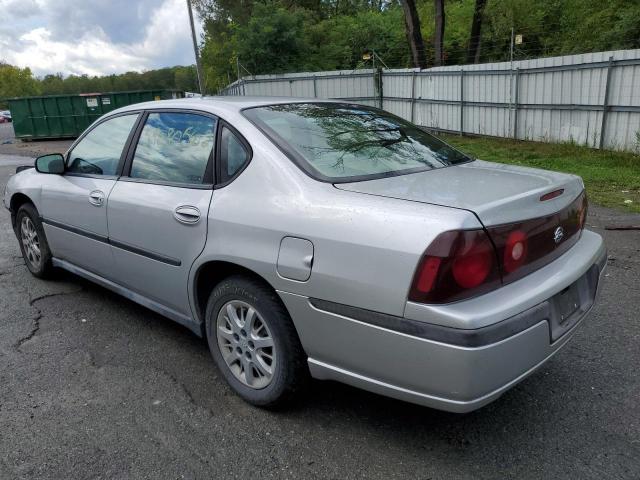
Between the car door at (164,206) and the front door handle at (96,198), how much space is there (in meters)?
0.13

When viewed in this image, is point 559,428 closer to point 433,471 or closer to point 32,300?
point 433,471

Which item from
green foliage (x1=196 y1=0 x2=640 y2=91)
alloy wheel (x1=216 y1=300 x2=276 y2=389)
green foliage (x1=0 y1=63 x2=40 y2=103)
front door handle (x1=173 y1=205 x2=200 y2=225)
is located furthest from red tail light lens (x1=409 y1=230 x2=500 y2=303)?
green foliage (x1=0 y1=63 x2=40 y2=103)

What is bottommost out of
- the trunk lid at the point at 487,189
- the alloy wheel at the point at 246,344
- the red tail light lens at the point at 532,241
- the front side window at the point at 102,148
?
the alloy wheel at the point at 246,344

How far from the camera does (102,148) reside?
3977 millimetres

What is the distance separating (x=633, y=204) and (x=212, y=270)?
6020mm

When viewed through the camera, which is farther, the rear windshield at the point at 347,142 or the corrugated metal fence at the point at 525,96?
the corrugated metal fence at the point at 525,96

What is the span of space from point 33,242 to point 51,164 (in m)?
1.02

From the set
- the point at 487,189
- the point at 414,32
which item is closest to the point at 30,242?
the point at 487,189

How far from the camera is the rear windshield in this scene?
279cm

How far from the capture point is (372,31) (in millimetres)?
29344

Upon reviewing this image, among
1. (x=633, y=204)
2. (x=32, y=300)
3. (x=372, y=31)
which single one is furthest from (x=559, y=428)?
(x=372, y=31)

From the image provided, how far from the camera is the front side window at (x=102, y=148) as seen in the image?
376 cm

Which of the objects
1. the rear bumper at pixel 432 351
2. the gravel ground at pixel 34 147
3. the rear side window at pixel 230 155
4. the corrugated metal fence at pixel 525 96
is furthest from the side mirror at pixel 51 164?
the gravel ground at pixel 34 147

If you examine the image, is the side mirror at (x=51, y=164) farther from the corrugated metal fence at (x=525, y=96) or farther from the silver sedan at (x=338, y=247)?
the corrugated metal fence at (x=525, y=96)
